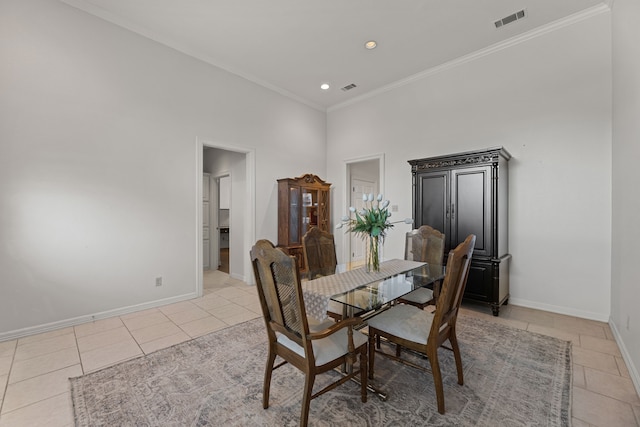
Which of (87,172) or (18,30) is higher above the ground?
(18,30)

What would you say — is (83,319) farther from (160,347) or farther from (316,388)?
(316,388)

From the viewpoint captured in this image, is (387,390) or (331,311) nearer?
(387,390)

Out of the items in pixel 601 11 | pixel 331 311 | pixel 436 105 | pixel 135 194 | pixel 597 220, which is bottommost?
pixel 331 311

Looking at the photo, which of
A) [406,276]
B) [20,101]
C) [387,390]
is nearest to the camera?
[387,390]

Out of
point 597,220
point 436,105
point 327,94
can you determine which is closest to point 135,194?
point 327,94

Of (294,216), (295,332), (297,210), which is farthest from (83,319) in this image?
(297,210)

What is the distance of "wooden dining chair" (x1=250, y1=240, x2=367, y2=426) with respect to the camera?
1433 mm

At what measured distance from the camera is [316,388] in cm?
192

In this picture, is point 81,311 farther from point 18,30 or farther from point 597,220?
point 597,220

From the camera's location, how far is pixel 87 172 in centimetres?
306

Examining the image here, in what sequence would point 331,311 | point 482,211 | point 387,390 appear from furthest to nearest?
1. point 482,211
2. point 331,311
3. point 387,390

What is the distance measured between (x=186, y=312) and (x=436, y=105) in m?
4.72

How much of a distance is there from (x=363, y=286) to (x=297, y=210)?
3040 mm

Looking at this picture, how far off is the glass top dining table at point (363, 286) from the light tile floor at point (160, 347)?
1.19m
